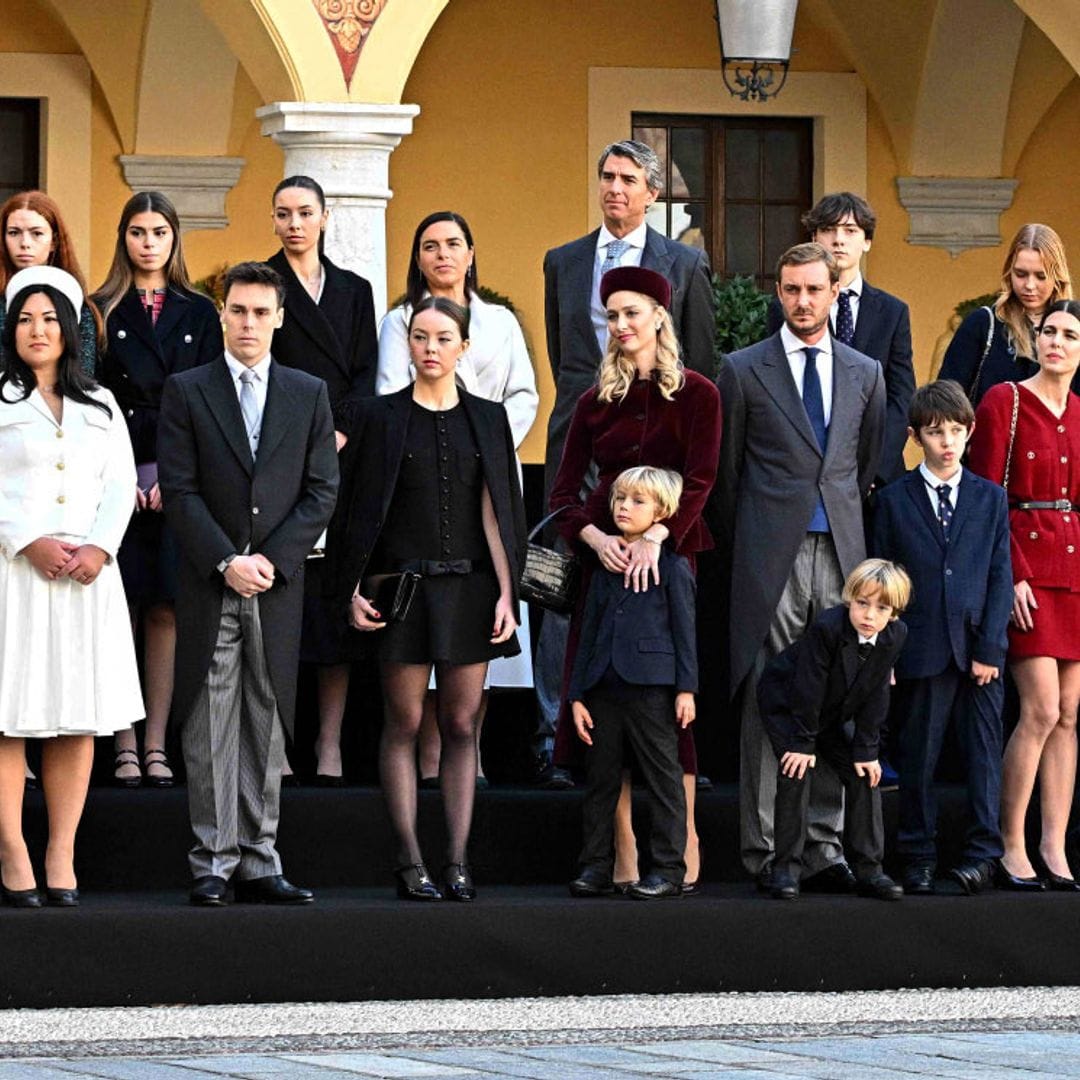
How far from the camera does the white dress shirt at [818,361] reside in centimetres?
721

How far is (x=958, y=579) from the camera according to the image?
23.7ft

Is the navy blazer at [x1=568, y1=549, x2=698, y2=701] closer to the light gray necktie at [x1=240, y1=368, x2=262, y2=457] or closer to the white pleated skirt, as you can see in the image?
the light gray necktie at [x1=240, y1=368, x2=262, y2=457]

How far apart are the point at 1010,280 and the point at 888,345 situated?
0.40 meters

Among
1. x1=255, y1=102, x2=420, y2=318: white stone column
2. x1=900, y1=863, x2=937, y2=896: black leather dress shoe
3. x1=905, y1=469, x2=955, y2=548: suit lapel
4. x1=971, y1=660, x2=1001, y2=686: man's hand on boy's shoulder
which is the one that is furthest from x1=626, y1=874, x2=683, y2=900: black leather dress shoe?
x1=255, y1=102, x2=420, y2=318: white stone column

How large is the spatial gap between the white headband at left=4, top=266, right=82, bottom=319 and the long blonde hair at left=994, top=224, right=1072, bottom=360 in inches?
104

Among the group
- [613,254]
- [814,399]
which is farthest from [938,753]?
[613,254]

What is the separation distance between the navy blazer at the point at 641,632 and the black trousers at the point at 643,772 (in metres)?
0.05

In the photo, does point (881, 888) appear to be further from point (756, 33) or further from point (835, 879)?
point (756, 33)

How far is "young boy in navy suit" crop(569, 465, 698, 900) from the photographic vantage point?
6.83 m

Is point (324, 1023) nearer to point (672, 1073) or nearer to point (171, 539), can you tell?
point (672, 1073)

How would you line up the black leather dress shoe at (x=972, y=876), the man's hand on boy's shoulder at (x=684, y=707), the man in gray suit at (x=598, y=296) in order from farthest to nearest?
the man in gray suit at (x=598, y=296) < the black leather dress shoe at (x=972, y=876) < the man's hand on boy's shoulder at (x=684, y=707)

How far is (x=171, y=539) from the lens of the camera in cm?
730

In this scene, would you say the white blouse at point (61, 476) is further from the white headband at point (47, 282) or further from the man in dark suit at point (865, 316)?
the man in dark suit at point (865, 316)

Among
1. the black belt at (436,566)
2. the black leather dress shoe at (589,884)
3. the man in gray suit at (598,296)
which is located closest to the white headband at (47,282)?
the black belt at (436,566)
